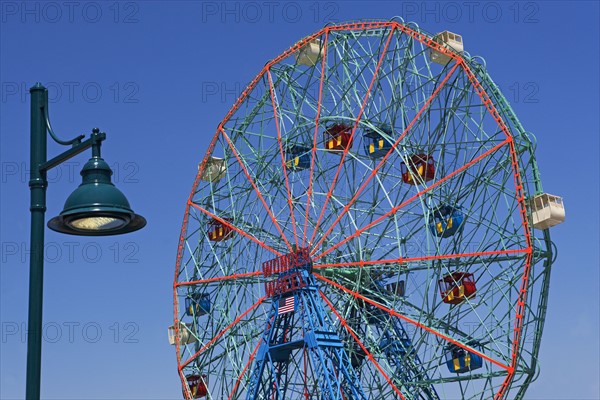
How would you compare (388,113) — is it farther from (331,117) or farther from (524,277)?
(524,277)

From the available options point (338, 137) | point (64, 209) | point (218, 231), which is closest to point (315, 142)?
point (338, 137)

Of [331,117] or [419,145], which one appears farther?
[331,117]

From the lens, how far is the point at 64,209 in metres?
12.0

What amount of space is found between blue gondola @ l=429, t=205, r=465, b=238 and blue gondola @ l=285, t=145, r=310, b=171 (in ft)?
21.2

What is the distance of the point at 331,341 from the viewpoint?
143ft

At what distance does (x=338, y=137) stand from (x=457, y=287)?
26.2 ft

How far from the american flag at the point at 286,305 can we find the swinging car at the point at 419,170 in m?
5.86

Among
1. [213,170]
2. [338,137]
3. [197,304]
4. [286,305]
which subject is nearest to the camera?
[286,305]

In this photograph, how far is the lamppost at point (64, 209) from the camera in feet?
37.7

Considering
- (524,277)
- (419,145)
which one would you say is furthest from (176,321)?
(524,277)

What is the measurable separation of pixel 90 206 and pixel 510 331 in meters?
29.4

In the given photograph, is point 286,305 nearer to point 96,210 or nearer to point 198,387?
point 198,387

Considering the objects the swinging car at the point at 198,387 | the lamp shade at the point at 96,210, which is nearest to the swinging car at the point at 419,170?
the swinging car at the point at 198,387

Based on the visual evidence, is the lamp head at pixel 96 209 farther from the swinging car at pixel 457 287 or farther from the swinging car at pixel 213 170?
the swinging car at pixel 213 170
